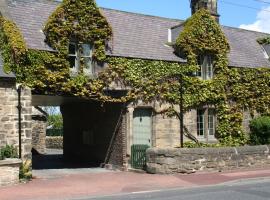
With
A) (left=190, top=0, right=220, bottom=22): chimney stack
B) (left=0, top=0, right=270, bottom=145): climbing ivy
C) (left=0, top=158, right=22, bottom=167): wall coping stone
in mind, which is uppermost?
(left=190, top=0, right=220, bottom=22): chimney stack

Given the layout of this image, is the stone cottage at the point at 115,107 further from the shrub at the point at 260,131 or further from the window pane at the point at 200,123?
the shrub at the point at 260,131

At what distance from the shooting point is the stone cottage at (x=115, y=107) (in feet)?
64.0

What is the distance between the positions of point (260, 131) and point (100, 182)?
37.8 ft

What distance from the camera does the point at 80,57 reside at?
21719mm

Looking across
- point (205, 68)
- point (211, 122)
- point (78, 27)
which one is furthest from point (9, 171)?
point (205, 68)

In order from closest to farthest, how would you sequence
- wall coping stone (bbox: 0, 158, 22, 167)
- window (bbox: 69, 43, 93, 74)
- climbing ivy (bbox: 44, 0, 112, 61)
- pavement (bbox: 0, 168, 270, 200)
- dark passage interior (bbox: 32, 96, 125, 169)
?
pavement (bbox: 0, 168, 270, 200), wall coping stone (bbox: 0, 158, 22, 167), climbing ivy (bbox: 44, 0, 112, 61), window (bbox: 69, 43, 93, 74), dark passage interior (bbox: 32, 96, 125, 169)

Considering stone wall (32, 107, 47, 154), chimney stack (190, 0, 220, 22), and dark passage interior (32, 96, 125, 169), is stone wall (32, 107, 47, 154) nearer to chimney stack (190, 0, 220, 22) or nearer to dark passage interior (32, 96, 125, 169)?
dark passage interior (32, 96, 125, 169)

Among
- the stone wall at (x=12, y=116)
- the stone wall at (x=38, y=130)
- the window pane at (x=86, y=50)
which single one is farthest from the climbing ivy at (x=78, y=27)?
the stone wall at (x=38, y=130)

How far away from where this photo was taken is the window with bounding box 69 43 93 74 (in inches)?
854

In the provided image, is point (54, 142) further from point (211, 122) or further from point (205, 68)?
point (205, 68)

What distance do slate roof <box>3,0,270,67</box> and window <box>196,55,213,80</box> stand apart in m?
1.43

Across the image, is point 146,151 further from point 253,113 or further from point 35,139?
point 35,139

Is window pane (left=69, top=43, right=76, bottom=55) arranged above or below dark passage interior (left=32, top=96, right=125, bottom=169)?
above

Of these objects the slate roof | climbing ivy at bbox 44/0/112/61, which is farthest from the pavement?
the slate roof
